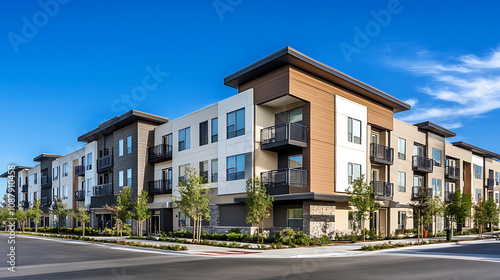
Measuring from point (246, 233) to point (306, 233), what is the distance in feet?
14.7

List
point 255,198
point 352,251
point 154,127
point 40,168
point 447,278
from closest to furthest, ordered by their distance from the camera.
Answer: point 447,278, point 352,251, point 255,198, point 154,127, point 40,168

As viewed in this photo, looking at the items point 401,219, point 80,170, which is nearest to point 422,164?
point 401,219

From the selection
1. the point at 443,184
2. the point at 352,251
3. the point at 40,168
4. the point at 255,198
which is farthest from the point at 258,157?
the point at 40,168

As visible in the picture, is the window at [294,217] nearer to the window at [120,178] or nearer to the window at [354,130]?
the window at [354,130]

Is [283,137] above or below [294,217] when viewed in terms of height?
above

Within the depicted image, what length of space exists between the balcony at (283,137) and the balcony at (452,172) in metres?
28.4

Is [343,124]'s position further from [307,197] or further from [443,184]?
[443,184]

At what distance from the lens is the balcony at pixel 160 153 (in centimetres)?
3997

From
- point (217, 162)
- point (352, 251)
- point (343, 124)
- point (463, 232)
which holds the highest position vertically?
point (343, 124)

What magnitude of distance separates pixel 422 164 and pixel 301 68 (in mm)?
21093

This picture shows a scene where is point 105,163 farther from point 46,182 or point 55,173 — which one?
point 46,182

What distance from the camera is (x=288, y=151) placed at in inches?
1219

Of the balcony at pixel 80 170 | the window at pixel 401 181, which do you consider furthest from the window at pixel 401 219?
the balcony at pixel 80 170

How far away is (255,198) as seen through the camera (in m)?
26.4
